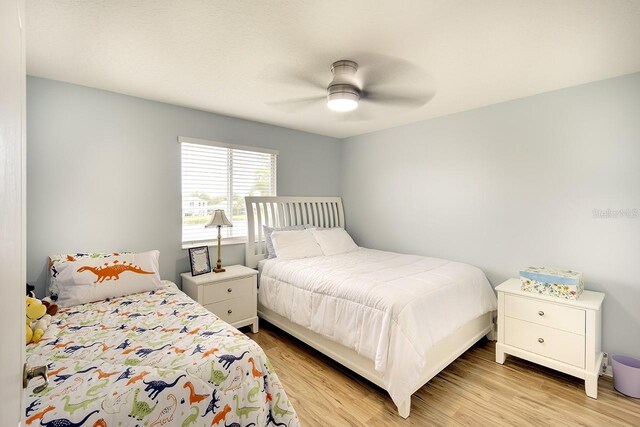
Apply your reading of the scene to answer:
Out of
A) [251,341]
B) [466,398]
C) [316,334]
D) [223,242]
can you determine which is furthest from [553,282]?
[223,242]

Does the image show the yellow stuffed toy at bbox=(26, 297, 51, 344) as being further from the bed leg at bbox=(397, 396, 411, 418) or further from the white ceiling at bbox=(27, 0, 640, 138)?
the bed leg at bbox=(397, 396, 411, 418)

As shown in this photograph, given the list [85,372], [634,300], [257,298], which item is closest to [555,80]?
[634,300]

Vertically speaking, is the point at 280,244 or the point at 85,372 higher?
the point at 280,244

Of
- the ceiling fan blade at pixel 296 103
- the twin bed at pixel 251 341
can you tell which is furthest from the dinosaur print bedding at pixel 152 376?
the ceiling fan blade at pixel 296 103

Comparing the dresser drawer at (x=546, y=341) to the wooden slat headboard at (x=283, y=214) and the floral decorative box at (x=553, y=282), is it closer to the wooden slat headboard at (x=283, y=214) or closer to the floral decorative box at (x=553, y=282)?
the floral decorative box at (x=553, y=282)

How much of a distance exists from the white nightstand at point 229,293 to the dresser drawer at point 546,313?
8.04ft

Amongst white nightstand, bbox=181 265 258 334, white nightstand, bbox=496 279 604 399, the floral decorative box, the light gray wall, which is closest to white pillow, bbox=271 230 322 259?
white nightstand, bbox=181 265 258 334

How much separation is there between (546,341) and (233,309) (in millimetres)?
2805

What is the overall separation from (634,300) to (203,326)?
323 centimetres

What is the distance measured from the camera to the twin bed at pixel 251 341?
1261 mm

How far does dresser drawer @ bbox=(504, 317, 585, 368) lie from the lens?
7.59 feet

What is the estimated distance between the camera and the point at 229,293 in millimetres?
3074

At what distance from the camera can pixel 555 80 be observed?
98.7 inches

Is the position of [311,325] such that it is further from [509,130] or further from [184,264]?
[509,130]
